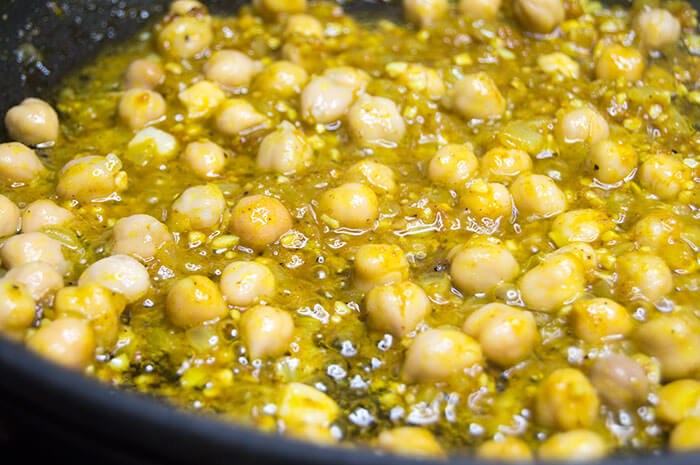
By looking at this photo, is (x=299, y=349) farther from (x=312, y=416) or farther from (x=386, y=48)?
(x=386, y=48)

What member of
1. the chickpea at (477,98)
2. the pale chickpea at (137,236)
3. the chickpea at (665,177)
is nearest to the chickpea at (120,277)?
the pale chickpea at (137,236)

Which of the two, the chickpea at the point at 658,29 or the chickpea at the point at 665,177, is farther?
the chickpea at the point at 658,29

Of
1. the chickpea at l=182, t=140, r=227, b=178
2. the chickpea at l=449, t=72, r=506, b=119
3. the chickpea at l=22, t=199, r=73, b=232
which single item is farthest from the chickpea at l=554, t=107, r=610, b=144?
the chickpea at l=22, t=199, r=73, b=232

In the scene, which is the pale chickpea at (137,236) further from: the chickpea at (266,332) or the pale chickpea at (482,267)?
the pale chickpea at (482,267)

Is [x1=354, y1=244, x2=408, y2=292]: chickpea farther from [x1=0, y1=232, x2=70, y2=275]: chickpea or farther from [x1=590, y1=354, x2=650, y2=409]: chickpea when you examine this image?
[x1=0, y1=232, x2=70, y2=275]: chickpea

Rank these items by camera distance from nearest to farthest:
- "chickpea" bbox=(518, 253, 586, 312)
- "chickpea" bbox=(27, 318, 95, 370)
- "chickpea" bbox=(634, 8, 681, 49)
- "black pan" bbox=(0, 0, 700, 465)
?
"black pan" bbox=(0, 0, 700, 465) < "chickpea" bbox=(27, 318, 95, 370) < "chickpea" bbox=(518, 253, 586, 312) < "chickpea" bbox=(634, 8, 681, 49)

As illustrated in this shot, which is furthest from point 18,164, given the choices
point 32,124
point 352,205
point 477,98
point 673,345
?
point 673,345

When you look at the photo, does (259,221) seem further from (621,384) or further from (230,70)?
(621,384)
